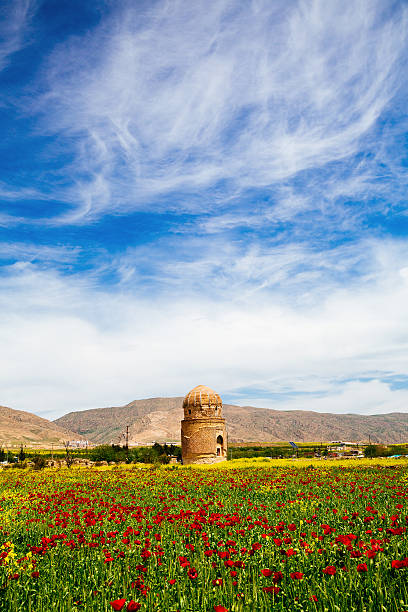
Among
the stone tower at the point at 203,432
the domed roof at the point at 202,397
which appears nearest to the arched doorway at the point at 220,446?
the stone tower at the point at 203,432

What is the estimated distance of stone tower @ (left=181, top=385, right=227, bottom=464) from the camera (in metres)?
47.5

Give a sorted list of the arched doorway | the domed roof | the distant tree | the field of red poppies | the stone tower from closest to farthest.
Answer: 1. the field of red poppies
2. the stone tower
3. the arched doorway
4. the domed roof
5. the distant tree

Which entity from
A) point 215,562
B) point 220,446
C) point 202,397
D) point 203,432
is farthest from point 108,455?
point 215,562

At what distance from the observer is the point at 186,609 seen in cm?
495

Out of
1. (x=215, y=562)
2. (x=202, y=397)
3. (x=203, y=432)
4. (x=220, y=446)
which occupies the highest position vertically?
(x=202, y=397)

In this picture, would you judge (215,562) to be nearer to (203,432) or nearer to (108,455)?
(203,432)

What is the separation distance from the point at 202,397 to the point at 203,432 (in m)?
4.20

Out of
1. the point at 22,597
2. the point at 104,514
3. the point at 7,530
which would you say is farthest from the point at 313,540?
the point at 7,530

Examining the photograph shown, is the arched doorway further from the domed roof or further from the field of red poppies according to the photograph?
the field of red poppies

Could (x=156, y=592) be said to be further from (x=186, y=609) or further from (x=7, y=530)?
(x=7, y=530)

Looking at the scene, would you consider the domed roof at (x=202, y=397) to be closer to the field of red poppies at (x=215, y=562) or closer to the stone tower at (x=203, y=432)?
the stone tower at (x=203, y=432)

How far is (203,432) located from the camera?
48.0m

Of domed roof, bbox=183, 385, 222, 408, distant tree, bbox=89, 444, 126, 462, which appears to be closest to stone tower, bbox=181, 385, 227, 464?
domed roof, bbox=183, 385, 222, 408

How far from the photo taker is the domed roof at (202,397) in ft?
164
